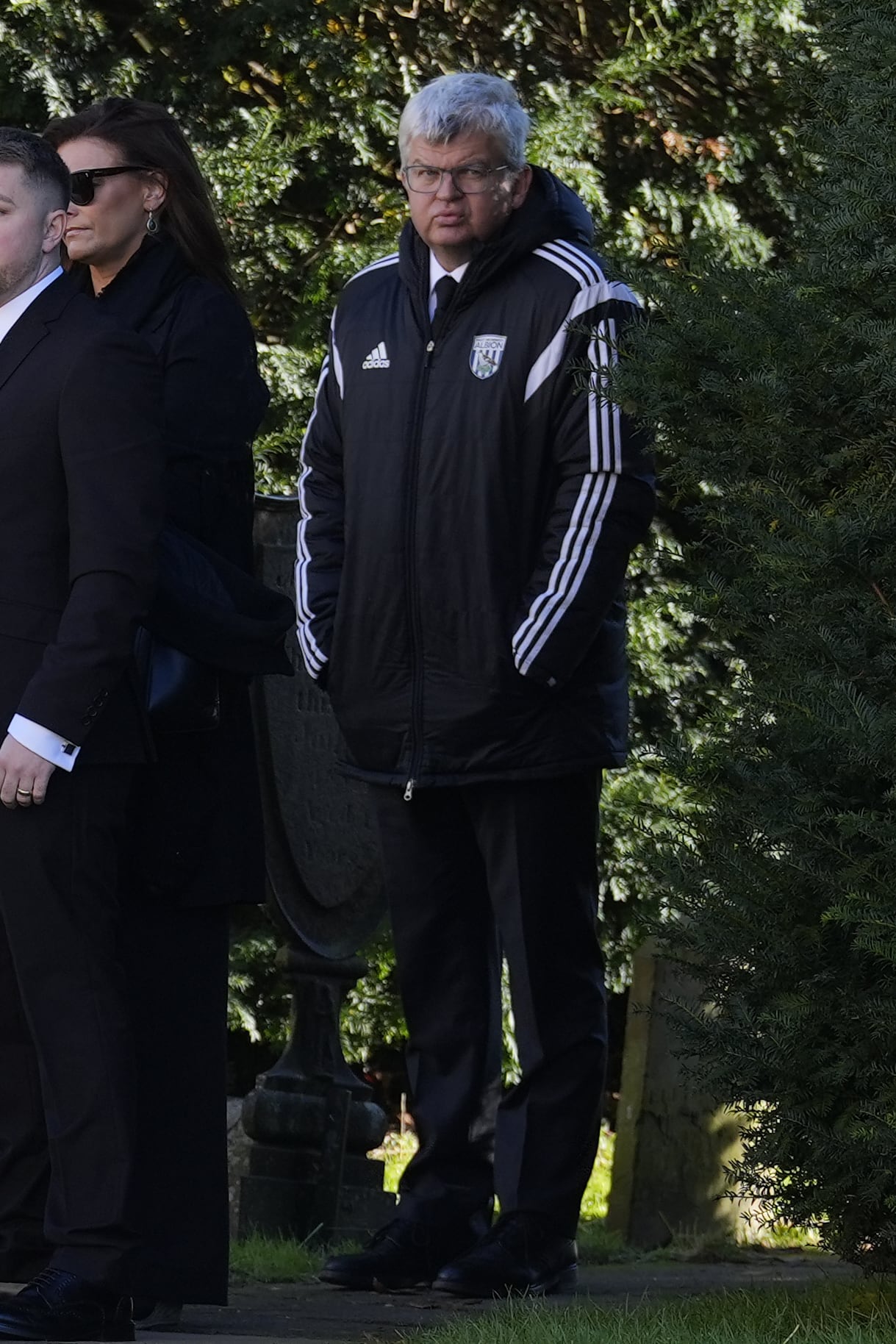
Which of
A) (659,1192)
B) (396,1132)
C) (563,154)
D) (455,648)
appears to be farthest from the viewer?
(396,1132)

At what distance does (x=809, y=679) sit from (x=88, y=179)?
5.65ft

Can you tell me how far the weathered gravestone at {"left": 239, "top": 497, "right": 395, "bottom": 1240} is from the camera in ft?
17.9

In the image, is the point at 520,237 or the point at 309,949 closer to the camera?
the point at 520,237

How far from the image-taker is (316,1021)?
572 centimetres

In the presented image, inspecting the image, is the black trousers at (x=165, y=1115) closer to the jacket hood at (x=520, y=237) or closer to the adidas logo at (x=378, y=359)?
the adidas logo at (x=378, y=359)

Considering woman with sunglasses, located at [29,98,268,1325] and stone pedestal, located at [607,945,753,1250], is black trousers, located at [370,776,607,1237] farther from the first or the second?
stone pedestal, located at [607,945,753,1250]

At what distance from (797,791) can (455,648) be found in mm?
1130

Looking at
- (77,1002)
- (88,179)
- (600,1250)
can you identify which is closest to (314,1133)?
(600,1250)

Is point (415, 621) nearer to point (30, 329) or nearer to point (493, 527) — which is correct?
point (493, 527)

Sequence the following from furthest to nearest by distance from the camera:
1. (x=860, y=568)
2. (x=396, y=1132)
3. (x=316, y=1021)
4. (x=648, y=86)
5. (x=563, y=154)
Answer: (x=396, y=1132), (x=648, y=86), (x=563, y=154), (x=316, y=1021), (x=860, y=568)

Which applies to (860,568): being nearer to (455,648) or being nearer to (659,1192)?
(455,648)

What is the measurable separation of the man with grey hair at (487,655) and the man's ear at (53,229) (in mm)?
1037

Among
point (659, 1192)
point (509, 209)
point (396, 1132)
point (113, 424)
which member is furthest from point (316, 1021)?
point (396, 1132)

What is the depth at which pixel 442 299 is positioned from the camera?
14.7ft
